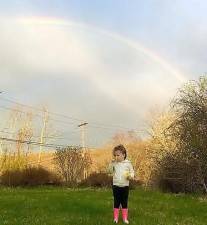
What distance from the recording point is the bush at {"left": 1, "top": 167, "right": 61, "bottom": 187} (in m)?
53.7

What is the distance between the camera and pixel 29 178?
5400 cm

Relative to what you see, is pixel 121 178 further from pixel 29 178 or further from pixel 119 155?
pixel 29 178

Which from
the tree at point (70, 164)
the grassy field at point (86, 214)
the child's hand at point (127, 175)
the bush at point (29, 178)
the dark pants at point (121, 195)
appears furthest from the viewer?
the tree at point (70, 164)

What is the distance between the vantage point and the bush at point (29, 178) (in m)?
53.7

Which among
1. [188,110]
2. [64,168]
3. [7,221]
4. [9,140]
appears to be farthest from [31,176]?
[7,221]

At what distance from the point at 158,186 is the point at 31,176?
1550cm

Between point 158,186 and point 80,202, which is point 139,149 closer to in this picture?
point 158,186

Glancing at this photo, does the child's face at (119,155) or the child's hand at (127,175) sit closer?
Answer: the child's hand at (127,175)

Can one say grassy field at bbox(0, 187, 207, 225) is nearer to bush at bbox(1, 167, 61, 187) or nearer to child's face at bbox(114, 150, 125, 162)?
child's face at bbox(114, 150, 125, 162)

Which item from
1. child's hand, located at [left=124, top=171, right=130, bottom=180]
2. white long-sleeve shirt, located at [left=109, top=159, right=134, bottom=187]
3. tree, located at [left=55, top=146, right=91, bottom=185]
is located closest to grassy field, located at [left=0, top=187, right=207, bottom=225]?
white long-sleeve shirt, located at [left=109, top=159, right=134, bottom=187]

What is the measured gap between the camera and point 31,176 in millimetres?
54125

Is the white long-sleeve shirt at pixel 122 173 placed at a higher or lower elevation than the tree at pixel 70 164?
lower

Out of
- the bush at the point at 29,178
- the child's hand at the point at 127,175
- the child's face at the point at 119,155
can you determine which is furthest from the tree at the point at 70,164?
the child's hand at the point at 127,175

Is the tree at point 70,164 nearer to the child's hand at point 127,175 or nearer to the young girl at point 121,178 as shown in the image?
the young girl at point 121,178
